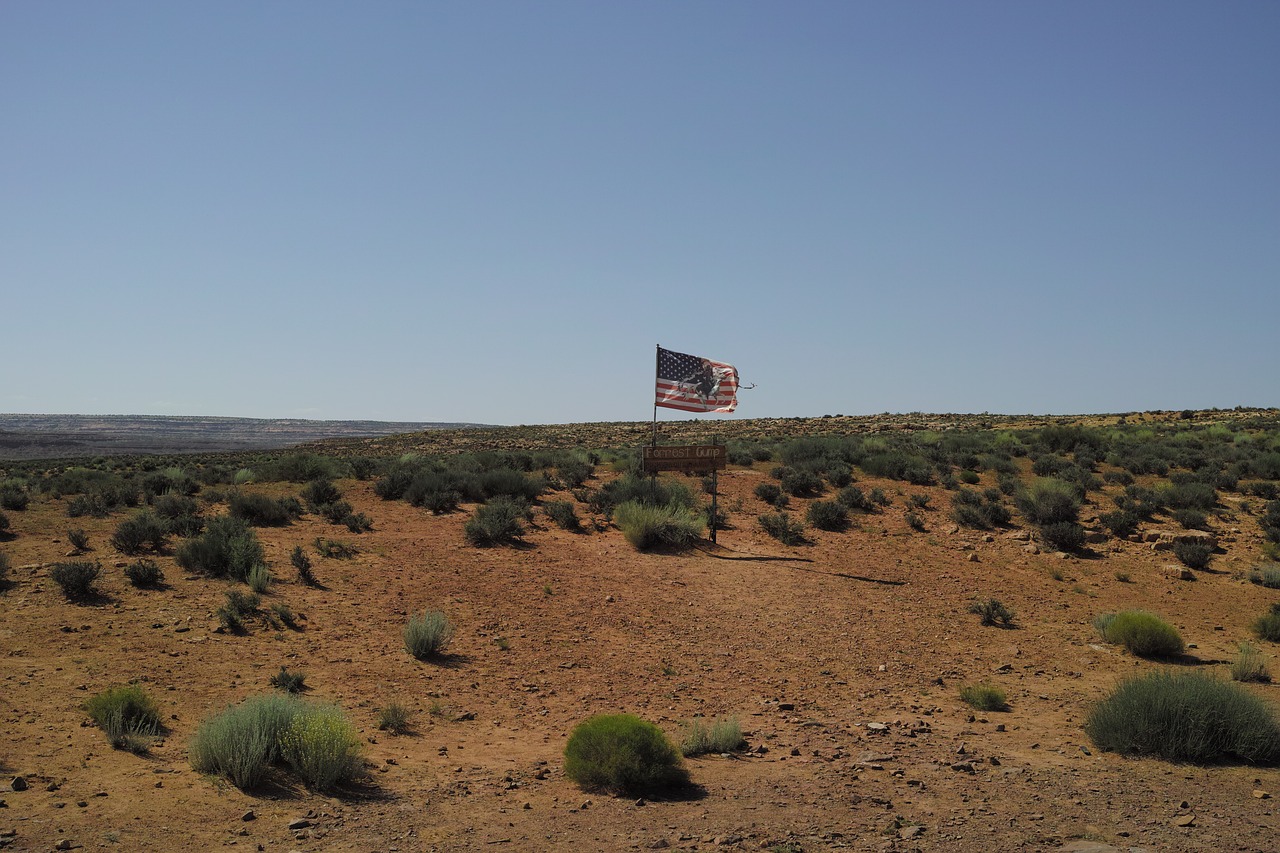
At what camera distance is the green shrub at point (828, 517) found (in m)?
22.3

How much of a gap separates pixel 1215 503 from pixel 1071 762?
61.0 feet

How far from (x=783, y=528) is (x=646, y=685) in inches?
390

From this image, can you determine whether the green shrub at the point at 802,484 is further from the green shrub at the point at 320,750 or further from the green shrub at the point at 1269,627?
the green shrub at the point at 320,750

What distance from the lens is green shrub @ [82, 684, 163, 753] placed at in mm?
8656

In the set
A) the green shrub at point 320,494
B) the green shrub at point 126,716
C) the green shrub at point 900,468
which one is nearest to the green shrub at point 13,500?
the green shrub at point 320,494

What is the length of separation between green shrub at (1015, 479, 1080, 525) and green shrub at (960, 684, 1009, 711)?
11.7 meters

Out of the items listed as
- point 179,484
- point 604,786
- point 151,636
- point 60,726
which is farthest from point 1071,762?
point 179,484

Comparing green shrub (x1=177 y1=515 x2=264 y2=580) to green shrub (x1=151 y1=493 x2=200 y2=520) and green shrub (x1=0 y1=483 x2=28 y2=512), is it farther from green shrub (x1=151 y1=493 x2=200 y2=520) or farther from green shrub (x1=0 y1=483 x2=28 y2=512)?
green shrub (x1=0 y1=483 x2=28 y2=512)

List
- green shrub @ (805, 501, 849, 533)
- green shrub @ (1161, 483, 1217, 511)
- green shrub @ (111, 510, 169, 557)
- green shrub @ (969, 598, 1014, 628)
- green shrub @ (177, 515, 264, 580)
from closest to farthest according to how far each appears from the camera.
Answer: green shrub @ (177, 515, 264, 580) < green shrub @ (969, 598, 1014, 628) < green shrub @ (111, 510, 169, 557) < green shrub @ (805, 501, 849, 533) < green shrub @ (1161, 483, 1217, 511)

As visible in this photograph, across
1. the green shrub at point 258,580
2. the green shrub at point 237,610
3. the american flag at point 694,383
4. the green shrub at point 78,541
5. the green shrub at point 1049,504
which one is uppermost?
the american flag at point 694,383

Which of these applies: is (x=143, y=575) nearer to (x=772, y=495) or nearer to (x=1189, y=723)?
(x=1189, y=723)

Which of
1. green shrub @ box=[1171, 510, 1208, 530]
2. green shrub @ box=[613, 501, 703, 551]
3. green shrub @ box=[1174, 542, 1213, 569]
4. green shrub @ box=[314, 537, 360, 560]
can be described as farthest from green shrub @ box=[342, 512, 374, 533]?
green shrub @ box=[1171, 510, 1208, 530]

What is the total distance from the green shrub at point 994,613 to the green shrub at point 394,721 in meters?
10.7

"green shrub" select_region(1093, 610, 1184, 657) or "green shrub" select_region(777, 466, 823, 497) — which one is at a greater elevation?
"green shrub" select_region(777, 466, 823, 497)
